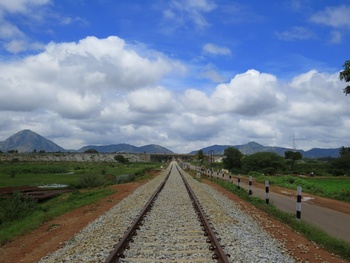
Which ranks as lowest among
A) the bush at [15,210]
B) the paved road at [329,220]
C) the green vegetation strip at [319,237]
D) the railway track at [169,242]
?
the bush at [15,210]

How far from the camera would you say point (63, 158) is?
513 ft

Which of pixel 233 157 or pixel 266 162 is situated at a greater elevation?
pixel 233 157

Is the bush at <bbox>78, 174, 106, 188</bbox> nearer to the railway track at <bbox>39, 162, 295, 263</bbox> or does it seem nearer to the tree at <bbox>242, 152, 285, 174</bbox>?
the railway track at <bbox>39, 162, 295, 263</bbox>

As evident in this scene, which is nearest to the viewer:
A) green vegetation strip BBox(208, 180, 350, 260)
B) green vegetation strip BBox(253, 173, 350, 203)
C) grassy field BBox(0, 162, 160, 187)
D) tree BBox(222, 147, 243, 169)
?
green vegetation strip BBox(208, 180, 350, 260)

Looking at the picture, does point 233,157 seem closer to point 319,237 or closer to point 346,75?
point 346,75

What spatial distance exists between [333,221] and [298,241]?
4697mm

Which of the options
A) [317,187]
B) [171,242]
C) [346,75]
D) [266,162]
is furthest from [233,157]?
[171,242]

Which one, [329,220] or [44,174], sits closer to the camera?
[329,220]

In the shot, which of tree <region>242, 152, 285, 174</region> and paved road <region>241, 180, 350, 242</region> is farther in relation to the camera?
tree <region>242, 152, 285, 174</region>

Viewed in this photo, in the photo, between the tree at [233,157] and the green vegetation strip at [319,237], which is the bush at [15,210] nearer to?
the green vegetation strip at [319,237]

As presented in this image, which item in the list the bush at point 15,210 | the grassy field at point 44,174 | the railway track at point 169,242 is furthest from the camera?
the grassy field at point 44,174

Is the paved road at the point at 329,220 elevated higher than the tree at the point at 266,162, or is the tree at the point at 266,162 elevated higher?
the tree at the point at 266,162

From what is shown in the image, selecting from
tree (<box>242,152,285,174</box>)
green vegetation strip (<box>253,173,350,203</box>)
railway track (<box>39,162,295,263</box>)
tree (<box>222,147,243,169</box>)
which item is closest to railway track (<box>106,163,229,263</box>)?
railway track (<box>39,162,295,263</box>)

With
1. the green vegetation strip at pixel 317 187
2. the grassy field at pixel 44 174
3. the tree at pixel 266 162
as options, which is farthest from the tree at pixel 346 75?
the tree at pixel 266 162
